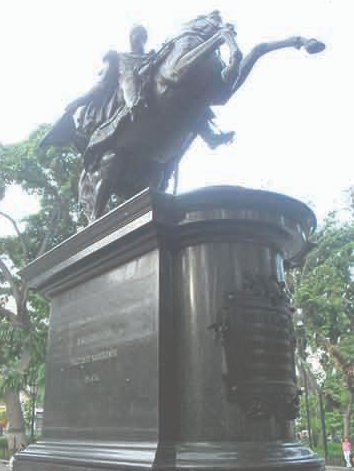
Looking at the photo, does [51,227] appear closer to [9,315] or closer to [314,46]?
[9,315]

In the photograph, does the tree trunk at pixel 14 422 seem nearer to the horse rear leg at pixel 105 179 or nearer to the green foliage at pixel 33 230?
the green foliage at pixel 33 230

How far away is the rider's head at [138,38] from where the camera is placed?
6395 mm

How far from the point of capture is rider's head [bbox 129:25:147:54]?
21.0ft

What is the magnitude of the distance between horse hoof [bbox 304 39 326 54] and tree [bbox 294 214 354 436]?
18.3 m

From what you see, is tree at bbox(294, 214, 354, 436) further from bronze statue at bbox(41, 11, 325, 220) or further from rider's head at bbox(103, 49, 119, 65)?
rider's head at bbox(103, 49, 119, 65)

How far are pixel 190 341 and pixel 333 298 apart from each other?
2098cm

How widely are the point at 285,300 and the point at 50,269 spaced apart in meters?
2.71

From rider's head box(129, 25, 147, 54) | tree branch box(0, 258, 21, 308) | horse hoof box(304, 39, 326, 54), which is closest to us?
horse hoof box(304, 39, 326, 54)

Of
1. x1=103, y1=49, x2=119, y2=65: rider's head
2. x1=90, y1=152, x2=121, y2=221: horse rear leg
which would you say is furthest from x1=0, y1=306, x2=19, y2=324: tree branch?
x1=103, y1=49, x2=119, y2=65: rider's head

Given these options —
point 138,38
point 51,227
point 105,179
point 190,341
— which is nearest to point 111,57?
point 138,38

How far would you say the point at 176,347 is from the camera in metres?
4.50

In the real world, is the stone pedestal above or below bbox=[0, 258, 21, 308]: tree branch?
below

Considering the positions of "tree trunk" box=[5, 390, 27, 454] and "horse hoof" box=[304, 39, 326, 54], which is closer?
"horse hoof" box=[304, 39, 326, 54]

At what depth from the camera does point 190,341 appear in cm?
443
